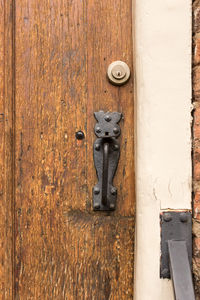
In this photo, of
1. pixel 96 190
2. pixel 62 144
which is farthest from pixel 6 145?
pixel 96 190

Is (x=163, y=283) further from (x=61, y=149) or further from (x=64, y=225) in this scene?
(x=61, y=149)

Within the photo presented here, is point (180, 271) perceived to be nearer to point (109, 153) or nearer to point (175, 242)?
point (175, 242)

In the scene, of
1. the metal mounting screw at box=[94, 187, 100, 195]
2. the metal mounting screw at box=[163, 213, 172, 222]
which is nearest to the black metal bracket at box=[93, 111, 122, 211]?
the metal mounting screw at box=[94, 187, 100, 195]

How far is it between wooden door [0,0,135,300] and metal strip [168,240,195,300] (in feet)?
0.38

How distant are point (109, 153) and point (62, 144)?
12 cm

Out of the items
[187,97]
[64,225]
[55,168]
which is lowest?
[64,225]

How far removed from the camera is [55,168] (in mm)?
627

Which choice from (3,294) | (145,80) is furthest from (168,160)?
(3,294)

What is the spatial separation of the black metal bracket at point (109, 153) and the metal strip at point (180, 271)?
169 millimetres

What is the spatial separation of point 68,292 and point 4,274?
0.16 metres

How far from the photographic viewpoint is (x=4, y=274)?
61 centimetres

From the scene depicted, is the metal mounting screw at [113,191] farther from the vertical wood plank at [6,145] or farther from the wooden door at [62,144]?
the vertical wood plank at [6,145]

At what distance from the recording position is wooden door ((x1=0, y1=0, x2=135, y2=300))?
0.62m

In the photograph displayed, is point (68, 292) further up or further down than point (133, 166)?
further down
